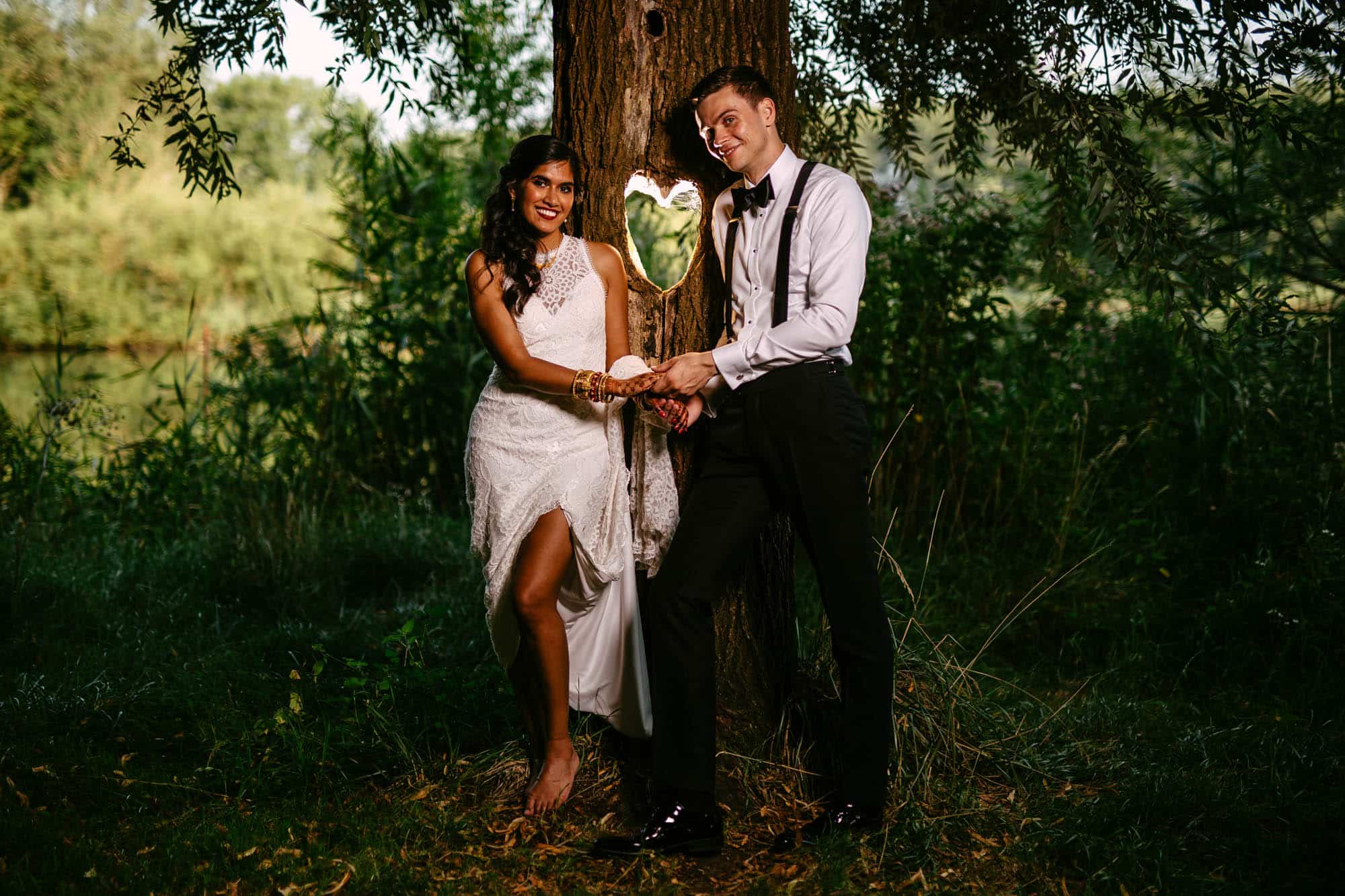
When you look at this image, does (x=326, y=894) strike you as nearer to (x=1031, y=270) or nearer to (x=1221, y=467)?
(x=1221, y=467)

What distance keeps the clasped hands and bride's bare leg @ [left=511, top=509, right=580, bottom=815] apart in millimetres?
458

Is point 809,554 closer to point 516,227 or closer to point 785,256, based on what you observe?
point 785,256

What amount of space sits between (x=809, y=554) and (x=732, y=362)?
62 centimetres

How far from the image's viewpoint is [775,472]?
3.03 metres

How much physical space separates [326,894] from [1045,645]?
3.55 metres

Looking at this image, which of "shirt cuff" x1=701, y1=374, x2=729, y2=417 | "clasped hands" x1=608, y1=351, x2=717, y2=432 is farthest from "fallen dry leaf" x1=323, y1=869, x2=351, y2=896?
"shirt cuff" x1=701, y1=374, x2=729, y2=417

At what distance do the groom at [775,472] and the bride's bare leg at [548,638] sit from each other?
1.10ft

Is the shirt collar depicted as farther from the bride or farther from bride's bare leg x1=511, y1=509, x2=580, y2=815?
bride's bare leg x1=511, y1=509, x2=580, y2=815

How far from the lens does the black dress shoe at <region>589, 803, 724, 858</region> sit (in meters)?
3.00

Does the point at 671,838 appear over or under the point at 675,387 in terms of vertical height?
under

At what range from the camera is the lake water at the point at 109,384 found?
682cm

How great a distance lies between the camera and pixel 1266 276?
5898 mm

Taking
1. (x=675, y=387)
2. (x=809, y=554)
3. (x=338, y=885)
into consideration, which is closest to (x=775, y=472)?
(x=809, y=554)

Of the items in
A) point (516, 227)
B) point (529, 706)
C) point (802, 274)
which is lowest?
point (529, 706)
